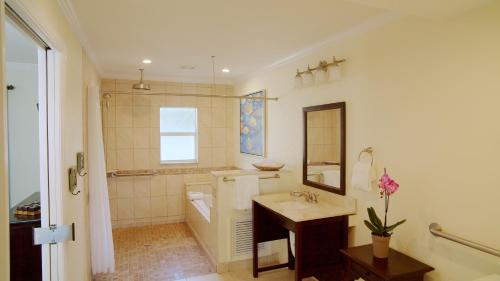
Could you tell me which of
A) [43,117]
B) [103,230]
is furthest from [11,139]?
[43,117]

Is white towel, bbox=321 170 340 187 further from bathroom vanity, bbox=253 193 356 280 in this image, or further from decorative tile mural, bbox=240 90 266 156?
decorative tile mural, bbox=240 90 266 156

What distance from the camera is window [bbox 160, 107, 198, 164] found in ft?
17.2

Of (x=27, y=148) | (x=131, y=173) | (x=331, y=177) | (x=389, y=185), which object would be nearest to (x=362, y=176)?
(x=389, y=185)

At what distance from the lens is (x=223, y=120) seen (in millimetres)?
5445

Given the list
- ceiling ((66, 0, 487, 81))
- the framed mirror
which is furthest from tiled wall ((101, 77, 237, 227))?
the framed mirror

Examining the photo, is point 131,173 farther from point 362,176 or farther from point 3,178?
point 3,178

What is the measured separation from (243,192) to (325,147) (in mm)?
1003

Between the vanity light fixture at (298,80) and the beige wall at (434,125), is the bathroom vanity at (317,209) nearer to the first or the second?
the beige wall at (434,125)

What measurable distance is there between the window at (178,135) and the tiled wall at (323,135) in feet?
8.59

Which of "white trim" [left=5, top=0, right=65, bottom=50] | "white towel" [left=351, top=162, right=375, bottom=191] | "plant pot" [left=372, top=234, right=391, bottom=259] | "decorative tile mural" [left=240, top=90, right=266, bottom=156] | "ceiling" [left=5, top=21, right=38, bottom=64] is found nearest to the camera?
"white trim" [left=5, top=0, right=65, bottom=50]

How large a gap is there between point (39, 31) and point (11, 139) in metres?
1.94

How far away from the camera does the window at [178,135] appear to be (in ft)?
17.2

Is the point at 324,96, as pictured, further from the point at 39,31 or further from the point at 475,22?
the point at 39,31

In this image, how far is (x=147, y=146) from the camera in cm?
504
